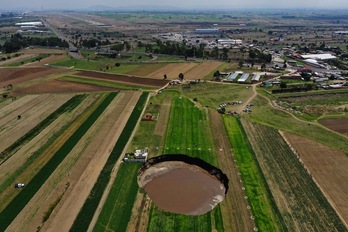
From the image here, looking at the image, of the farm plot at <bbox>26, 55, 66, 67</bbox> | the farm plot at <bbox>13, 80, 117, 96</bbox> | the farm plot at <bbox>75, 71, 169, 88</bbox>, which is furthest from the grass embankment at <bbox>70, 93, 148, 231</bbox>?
the farm plot at <bbox>26, 55, 66, 67</bbox>

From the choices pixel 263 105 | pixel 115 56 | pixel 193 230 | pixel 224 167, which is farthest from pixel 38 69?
pixel 193 230

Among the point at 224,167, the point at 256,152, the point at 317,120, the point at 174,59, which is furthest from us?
the point at 174,59

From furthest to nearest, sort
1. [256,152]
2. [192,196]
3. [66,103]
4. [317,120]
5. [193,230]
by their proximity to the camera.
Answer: [66,103]
[317,120]
[256,152]
[192,196]
[193,230]

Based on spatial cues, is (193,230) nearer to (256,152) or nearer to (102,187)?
(102,187)

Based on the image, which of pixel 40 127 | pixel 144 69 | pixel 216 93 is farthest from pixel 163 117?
pixel 144 69

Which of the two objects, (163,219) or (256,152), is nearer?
(163,219)

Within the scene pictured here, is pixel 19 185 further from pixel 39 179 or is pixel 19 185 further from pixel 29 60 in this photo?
pixel 29 60

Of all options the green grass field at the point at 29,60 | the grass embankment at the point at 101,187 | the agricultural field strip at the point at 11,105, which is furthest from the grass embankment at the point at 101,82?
the green grass field at the point at 29,60
